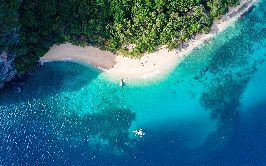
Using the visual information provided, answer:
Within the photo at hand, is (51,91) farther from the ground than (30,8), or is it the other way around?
(30,8)

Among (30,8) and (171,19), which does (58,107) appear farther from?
(171,19)

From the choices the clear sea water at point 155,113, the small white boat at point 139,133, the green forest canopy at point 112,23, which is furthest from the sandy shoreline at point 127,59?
the small white boat at point 139,133

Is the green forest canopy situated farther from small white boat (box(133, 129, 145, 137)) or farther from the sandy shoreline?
small white boat (box(133, 129, 145, 137))

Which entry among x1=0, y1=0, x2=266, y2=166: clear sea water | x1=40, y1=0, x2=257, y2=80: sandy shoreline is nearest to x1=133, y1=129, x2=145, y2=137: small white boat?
x1=0, y1=0, x2=266, y2=166: clear sea water

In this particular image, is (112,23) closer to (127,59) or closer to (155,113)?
(127,59)

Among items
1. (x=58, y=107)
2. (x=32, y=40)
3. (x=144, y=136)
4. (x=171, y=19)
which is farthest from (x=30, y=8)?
(x=144, y=136)

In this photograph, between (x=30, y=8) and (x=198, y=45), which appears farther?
(x=198, y=45)
